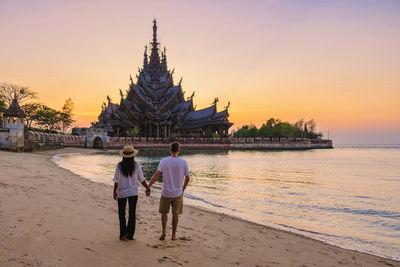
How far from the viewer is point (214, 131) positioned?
6900 cm

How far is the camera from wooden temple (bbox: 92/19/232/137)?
6400 cm

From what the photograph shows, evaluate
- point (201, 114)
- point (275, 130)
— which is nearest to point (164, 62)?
point (201, 114)

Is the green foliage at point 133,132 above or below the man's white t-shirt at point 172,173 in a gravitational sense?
above

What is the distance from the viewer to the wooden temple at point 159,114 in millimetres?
64000

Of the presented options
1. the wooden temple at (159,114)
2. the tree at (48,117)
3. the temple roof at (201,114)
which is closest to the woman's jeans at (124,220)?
the wooden temple at (159,114)

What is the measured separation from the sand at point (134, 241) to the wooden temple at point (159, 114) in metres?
57.3

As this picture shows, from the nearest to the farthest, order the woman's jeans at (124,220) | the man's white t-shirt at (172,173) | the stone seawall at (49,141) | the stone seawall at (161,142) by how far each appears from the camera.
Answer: the woman's jeans at (124,220)
the man's white t-shirt at (172,173)
the stone seawall at (49,141)
the stone seawall at (161,142)

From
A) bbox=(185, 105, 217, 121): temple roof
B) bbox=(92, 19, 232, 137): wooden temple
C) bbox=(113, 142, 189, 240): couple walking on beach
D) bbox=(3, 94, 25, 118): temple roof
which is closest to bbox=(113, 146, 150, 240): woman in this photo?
bbox=(113, 142, 189, 240): couple walking on beach

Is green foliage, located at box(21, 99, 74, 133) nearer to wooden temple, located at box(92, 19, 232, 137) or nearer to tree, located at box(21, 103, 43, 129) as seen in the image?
tree, located at box(21, 103, 43, 129)

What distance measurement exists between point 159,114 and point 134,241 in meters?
60.5

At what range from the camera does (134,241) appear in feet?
15.4

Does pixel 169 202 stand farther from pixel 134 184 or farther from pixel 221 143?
pixel 221 143

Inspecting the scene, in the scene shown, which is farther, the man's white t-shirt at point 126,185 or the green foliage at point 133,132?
the green foliage at point 133,132

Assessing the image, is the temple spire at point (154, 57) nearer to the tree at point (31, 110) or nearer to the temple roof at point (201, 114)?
the temple roof at point (201, 114)
